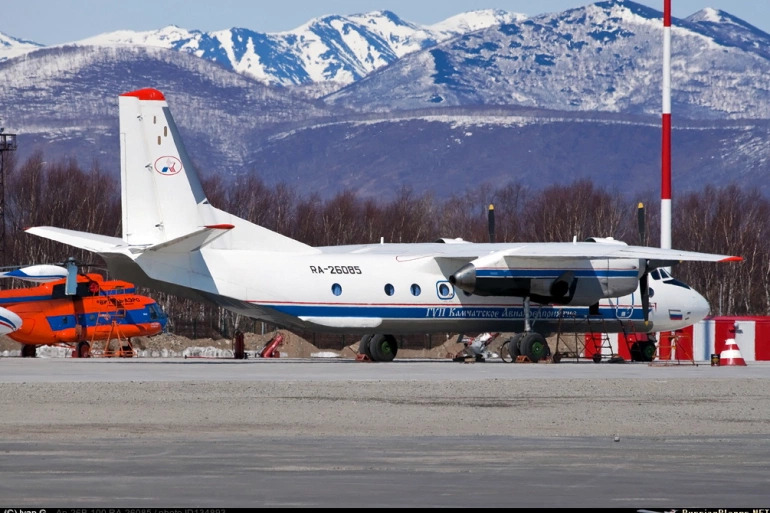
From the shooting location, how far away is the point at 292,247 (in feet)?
137

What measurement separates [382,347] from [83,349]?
1383cm

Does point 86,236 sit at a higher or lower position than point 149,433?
higher

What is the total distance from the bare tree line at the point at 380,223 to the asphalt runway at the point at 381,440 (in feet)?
179

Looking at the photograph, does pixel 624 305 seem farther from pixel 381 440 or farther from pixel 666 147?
pixel 381 440

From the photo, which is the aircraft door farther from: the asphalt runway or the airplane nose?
the asphalt runway

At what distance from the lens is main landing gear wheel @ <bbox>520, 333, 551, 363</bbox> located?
4362cm

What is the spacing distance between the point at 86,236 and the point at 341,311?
7.18 meters

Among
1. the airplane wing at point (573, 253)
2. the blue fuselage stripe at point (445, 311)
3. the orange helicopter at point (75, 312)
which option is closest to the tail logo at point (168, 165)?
the blue fuselage stripe at point (445, 311)

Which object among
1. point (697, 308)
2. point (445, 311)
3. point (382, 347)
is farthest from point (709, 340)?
point (382, 347)

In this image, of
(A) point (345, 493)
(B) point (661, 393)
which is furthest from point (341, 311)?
(A) point (345, 493)

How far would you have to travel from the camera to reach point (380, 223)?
11419 centimetres

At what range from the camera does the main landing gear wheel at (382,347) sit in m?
44.9

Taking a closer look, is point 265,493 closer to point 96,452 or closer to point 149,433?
point 96,452

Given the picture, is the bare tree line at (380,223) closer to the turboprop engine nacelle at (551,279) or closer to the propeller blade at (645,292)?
the propeller blade at (645,292)
